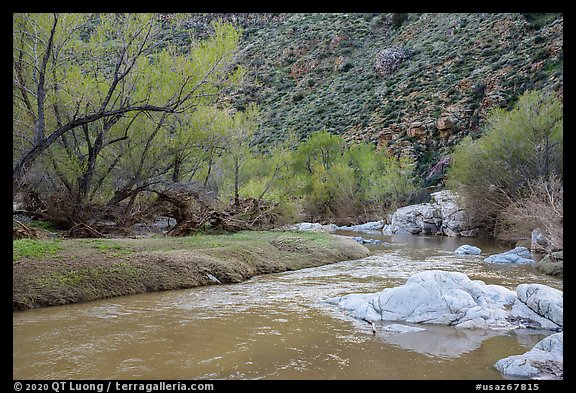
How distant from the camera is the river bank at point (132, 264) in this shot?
945 centimetres

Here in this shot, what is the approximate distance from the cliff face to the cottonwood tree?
17.6 m

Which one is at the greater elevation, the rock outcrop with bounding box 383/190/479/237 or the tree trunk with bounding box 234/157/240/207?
the tree trunk with bounding box 234/157/240/207

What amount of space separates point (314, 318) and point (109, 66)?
41.5 ft

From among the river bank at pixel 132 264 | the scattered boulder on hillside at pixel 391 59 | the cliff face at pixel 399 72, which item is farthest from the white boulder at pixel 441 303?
the scattered boulder on hillside at pixel 391 59

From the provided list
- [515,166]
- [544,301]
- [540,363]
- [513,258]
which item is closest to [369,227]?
[515,166]

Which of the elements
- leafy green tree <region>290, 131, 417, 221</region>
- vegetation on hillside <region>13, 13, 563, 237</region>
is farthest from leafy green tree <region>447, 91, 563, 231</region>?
leafy green tree <region>290, 131, 417, 221</region>

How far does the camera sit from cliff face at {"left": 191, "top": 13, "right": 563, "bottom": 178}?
41.6m

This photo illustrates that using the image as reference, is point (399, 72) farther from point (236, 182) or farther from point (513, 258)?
point (513, 258)

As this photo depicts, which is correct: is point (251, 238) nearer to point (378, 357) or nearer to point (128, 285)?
point (128, 285)

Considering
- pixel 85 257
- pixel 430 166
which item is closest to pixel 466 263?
pixel 85 257

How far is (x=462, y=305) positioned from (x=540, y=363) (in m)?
2.89

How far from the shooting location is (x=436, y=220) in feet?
103

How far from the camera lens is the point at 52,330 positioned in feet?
24.2

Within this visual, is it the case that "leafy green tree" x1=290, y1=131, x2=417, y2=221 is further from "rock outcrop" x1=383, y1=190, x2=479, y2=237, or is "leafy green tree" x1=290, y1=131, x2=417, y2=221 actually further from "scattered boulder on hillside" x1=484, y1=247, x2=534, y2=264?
"scattered boulder on hillside" x1=484, y1=247, x2=534, y2=264
